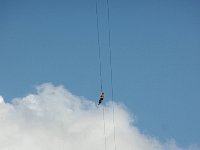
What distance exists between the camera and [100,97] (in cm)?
5162
